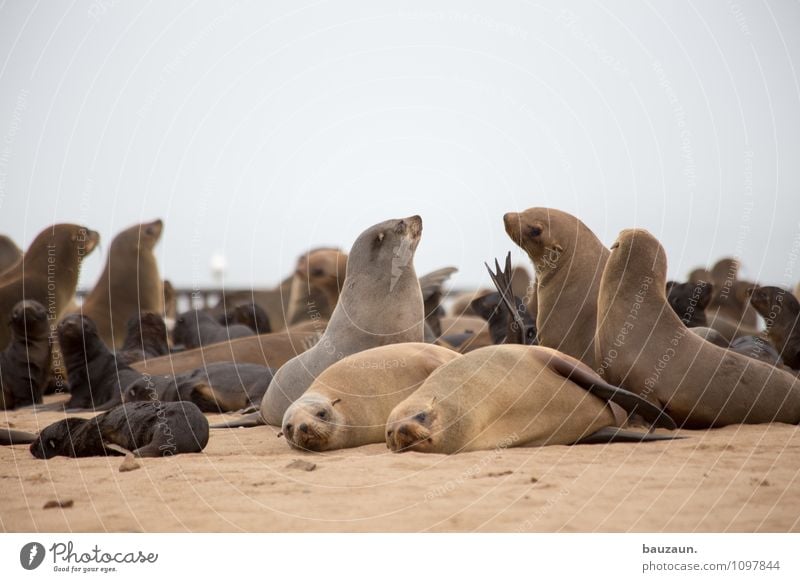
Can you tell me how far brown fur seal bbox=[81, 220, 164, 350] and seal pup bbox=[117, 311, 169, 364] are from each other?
0.71m

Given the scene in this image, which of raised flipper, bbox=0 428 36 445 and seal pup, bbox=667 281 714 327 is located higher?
seal pup, bbox=667 281 714 327

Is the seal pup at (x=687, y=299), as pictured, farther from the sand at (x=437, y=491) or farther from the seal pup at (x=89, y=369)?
the seal pup at (x=89, y=369)

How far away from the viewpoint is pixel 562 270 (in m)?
6.12

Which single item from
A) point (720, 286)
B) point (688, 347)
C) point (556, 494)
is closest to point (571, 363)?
point (688, 347)

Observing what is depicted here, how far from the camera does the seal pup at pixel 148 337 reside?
9.12 meters

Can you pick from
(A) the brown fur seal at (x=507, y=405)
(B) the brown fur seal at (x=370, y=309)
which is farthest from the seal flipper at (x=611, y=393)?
(B) the brown fur seal at (x=370, y=309)

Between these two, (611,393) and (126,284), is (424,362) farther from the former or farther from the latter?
(126,284)

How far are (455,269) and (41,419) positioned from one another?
3.68 meters

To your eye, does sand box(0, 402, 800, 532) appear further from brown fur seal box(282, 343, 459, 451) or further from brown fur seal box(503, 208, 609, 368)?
brown fur seal box(503, 208, 609, 368)

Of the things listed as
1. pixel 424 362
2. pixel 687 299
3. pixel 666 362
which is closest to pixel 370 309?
pixel 424 362

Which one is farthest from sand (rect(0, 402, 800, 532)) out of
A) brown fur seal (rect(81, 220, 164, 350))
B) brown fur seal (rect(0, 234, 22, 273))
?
brown fur seal (rect(0, 234, 22, 273))

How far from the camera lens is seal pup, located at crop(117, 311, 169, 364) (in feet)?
29.9

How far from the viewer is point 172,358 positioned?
8.07m
